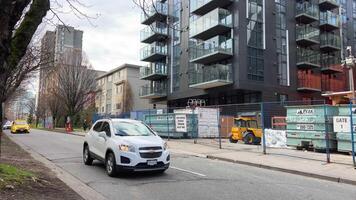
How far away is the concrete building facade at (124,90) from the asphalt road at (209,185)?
55633 mm

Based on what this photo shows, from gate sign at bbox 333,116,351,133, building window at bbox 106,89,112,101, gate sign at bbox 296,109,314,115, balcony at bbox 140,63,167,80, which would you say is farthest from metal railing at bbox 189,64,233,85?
building window at bbox 106,89,112,101

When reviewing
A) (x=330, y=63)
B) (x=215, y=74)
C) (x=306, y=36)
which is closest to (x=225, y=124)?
(x=215, y=74)

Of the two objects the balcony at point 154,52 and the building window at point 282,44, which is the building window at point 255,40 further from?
the balcony at point 154,52

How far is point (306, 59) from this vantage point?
45.3m

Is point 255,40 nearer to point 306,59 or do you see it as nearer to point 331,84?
point 306,59

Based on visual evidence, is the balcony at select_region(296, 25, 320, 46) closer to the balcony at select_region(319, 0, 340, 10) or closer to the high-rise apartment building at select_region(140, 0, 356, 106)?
the high-rise apartment building at select_region(140, 0, 356, 106)

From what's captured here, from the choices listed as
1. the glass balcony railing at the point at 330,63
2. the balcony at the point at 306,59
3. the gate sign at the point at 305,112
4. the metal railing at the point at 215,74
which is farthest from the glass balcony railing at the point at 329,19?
the gate sign at the point at 305,112

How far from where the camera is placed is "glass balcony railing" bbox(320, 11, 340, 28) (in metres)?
49.2

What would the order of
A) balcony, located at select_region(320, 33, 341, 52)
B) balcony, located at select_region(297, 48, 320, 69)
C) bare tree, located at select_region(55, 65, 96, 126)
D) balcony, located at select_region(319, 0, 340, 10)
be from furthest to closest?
bare tree, located at select_region(55, 65, 96, 126)
balcony, located at select_region(319, 0, 340, 10)
balcony, located at select_region(320, 33, 341, 52)
balcony, located at select_region(297, 48, 320, 69)

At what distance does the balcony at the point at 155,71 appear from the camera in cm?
5366

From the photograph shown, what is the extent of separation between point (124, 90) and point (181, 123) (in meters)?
47.6

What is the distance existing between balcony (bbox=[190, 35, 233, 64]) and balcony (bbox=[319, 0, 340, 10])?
15706mm

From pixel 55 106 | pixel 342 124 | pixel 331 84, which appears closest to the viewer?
pixel 342 124

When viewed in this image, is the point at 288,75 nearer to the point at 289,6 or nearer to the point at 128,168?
the point at 289,6
